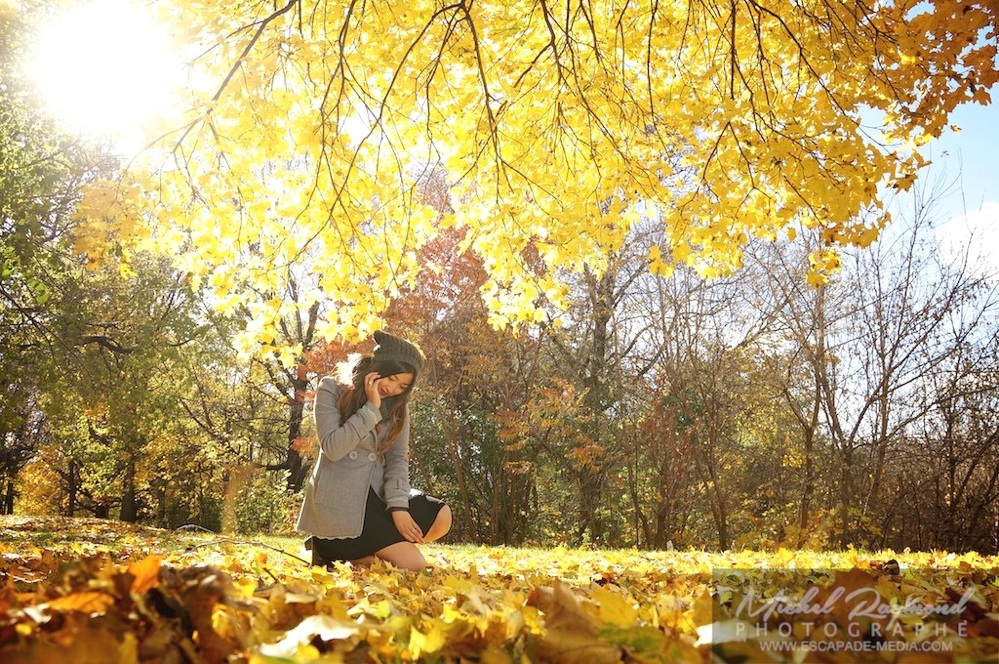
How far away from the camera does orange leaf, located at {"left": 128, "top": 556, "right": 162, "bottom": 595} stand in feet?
3.00

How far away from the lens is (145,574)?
36.4 inches

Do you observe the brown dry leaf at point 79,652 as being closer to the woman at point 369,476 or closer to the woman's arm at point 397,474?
the woman at point 369,476

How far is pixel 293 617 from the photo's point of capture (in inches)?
45.4

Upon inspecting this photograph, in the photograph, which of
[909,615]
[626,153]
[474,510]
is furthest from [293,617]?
[474,510]

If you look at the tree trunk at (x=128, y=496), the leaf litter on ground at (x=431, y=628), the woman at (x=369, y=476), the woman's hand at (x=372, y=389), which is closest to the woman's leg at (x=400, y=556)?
the woman at (x=369, y=476)

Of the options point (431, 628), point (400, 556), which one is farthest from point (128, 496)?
point (431, 628)

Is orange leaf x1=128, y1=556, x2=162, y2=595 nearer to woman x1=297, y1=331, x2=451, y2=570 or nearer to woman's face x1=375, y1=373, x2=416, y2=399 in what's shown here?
woman x1=297, y1=331, x2=451, y2=570

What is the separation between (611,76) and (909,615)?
363 cm

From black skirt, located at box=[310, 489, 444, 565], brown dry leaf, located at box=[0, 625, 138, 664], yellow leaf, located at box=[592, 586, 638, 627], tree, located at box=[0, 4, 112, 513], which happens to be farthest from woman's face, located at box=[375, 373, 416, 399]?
tree, located at box=[0, 4, 112, 513]

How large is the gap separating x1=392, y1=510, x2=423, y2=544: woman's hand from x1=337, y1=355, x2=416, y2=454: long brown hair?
365mm

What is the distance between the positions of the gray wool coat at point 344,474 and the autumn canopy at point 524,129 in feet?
3.52

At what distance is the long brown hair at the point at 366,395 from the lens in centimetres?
376

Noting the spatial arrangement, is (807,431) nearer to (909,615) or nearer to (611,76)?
(611,76)

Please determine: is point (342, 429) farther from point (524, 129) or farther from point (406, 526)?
point (524, 129)
